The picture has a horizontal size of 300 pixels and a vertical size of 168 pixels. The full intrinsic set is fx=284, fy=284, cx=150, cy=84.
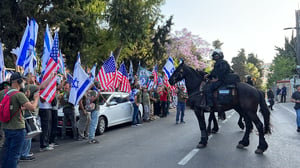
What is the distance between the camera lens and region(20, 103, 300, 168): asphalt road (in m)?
6.25

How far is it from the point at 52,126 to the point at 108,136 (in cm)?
226

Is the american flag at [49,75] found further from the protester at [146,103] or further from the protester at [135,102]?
the protester at [146,103]

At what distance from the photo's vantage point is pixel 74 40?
2006cm

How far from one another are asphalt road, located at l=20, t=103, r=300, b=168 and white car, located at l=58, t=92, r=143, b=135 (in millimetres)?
1004

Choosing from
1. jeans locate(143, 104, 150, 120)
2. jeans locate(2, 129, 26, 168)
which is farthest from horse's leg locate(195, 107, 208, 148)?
jeans locate(143, 104, 150, 120)

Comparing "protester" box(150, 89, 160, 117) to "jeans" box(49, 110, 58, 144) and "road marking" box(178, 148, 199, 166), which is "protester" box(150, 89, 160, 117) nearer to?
"jeans" box(49, 110, 58, 144)

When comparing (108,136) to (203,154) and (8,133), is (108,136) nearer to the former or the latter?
(203,154)

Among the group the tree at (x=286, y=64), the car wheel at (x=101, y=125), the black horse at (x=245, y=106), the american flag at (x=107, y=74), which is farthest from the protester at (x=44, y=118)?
the tree at (x=286, y=64)

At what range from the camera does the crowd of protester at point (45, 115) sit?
4.97 m

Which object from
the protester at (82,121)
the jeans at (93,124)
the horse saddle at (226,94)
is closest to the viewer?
the horse saddle at (226,94)

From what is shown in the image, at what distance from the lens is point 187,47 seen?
39.9m

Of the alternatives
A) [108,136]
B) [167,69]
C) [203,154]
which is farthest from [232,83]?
[167,69]

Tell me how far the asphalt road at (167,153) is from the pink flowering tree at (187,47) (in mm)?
27411

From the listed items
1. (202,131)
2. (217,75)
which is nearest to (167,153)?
(202,131)
